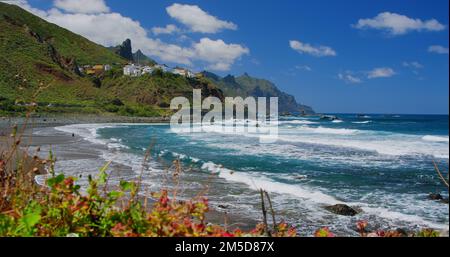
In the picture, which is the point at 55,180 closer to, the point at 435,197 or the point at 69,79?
the point at 435,197

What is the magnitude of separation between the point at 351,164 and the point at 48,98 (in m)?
84.6

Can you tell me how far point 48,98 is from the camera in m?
89.7

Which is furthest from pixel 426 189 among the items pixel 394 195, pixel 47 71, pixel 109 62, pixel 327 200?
pixel 109 62

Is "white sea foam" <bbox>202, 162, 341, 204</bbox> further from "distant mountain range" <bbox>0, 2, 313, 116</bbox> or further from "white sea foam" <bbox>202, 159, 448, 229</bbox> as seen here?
"distant mountain range" <bbox>0, 2, 313, 116</bbox>

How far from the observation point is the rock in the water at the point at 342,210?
402 inches

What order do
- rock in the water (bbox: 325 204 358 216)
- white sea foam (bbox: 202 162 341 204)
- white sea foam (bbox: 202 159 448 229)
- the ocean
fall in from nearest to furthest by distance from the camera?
white sea foam (bbox: 202 159 448 229), the ocean, rock in the water (bbox: 325 204 358 216), white sea foam (bbox: 202 162 341 204)

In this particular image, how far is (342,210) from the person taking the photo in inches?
405

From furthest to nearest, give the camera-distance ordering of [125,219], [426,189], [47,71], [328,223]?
[47,71], [426,189], [328,223], [125,219]

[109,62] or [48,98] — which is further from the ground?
[109,62]

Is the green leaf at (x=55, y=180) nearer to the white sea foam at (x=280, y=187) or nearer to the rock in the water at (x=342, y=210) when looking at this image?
the white sea foam at (x=280, y=187)

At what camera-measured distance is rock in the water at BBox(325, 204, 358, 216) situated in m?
10.2

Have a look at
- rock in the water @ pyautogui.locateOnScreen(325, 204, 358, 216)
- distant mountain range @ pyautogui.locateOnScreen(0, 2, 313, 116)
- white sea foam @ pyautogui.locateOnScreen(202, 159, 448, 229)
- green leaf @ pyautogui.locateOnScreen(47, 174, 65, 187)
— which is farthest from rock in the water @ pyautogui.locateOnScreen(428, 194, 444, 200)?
distant mountain range @ pyautogui.locateOnScreen(0, 2, 313, 116)
